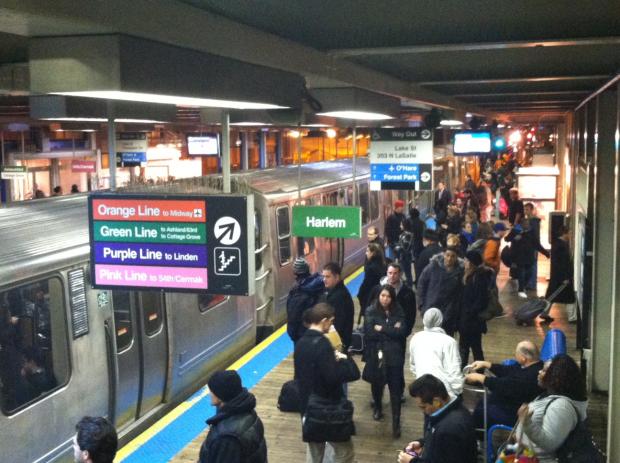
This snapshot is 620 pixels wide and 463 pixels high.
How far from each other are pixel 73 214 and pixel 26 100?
206 inches

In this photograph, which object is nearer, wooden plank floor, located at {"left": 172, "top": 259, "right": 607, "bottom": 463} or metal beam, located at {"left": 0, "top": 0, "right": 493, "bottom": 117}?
metal beam, located at {"left": 0, "top": 0, "right": 493, "bottom": 117}

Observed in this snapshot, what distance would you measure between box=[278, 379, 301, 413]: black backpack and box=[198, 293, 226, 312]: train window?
4.69 feet

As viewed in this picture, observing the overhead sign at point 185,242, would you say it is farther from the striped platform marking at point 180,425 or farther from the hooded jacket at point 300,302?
the striped platform marking at point 180,425

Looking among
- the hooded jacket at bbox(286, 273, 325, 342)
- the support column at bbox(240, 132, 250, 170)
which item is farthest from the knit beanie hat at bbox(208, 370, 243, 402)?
the support column at bbox(240, 132, 250, 170)

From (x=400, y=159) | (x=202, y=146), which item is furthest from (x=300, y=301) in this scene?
(x=202, y=146)

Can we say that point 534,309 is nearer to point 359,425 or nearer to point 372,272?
point 372,272

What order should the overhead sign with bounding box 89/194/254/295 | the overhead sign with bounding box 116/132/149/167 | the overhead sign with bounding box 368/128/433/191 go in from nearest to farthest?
1. the overhead sign with bounding box 89/194/254/295
2. the overhead sign with bounding box 368/128/433/191
3. the overhead sign with bounding box 116/132/149/167

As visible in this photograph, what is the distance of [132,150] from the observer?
62.8 ft

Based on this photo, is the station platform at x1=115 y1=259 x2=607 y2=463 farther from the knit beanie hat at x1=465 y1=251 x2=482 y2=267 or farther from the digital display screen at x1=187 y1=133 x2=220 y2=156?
the digital display screen at x1=187 y1=133 x2=220 y2=156

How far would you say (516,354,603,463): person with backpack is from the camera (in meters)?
4.73

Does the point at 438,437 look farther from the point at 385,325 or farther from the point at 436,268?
the point at 436,268

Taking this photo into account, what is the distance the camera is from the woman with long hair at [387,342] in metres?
7.40

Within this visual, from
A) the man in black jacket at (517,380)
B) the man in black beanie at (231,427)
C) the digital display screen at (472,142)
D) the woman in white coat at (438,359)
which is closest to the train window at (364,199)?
the digital display screen at (472,142)

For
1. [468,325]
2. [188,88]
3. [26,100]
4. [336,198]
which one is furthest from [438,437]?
[336,198]
